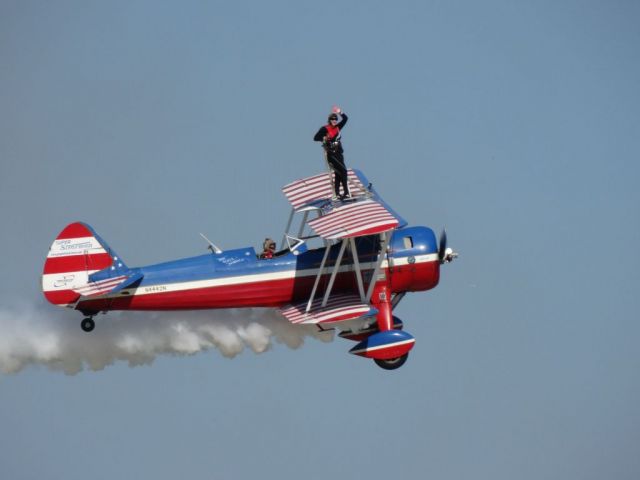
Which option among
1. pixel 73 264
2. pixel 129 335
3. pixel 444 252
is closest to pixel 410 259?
pixel 444 252

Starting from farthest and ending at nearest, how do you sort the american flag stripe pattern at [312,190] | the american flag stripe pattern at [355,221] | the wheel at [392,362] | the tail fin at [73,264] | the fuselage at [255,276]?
the american flag stripe pattern at [312,190]
the fuselage at [255,276]
the tail fin at [73,264]
the wheel at [392,362]
the american flag stripe pattern at [355,221]

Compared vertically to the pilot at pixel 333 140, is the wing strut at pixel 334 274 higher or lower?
lower

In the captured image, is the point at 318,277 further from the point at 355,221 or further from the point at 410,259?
the point at 410,259

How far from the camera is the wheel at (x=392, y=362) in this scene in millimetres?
60438

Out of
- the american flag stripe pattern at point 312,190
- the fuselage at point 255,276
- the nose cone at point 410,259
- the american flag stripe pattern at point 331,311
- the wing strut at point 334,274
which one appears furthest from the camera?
the american flag stripe pattern at point 312,190

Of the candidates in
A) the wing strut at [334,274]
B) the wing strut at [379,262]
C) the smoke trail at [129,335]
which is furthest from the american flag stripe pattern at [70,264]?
the wing strut at [379,262]

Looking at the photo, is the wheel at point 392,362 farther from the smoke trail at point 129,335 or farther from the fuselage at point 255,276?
the smoke trail at point 129,335

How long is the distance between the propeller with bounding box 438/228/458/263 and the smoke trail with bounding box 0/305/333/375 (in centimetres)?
264

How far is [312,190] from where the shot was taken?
203 ft

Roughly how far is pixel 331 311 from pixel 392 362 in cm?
143

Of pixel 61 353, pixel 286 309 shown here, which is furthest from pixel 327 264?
pixel 61 353

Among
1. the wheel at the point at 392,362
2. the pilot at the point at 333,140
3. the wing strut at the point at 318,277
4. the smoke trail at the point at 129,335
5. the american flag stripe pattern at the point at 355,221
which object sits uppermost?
the pilot at the point at 333,140

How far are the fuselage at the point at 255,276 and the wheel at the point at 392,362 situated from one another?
4.37 ft

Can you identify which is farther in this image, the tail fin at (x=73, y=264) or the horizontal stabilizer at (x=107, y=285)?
the tail fin at (x=73, y=264)
